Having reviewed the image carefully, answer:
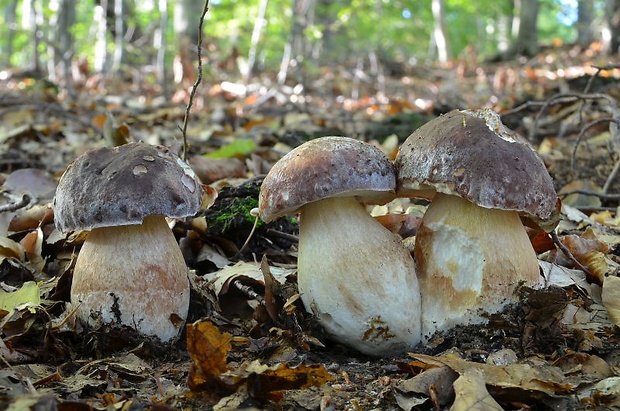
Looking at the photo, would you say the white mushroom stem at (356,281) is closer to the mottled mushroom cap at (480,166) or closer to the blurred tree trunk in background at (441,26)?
the mottled mushroom cap at (480,166)

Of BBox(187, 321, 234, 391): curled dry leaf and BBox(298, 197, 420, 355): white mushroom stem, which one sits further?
BBox(298, 197, 420, 355): white mushroom stem

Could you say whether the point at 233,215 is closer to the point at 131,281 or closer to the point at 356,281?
the point at 131,281

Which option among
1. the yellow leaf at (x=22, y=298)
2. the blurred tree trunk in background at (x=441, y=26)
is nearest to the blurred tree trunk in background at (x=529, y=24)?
the blurred tree trunk in background at (x=441, y=26)

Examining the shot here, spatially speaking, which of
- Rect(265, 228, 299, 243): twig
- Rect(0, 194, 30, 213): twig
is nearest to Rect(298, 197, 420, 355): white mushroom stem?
Rect(265, 228, 299, 243): twig

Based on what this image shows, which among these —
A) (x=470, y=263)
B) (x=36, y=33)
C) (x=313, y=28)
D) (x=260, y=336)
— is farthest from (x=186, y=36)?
(x=470, y=263)

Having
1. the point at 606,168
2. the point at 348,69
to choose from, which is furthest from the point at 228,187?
the point at 348,69

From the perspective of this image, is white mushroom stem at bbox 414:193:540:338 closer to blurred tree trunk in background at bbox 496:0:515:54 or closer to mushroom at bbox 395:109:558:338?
mushroom at bbox 395:109:558:338
